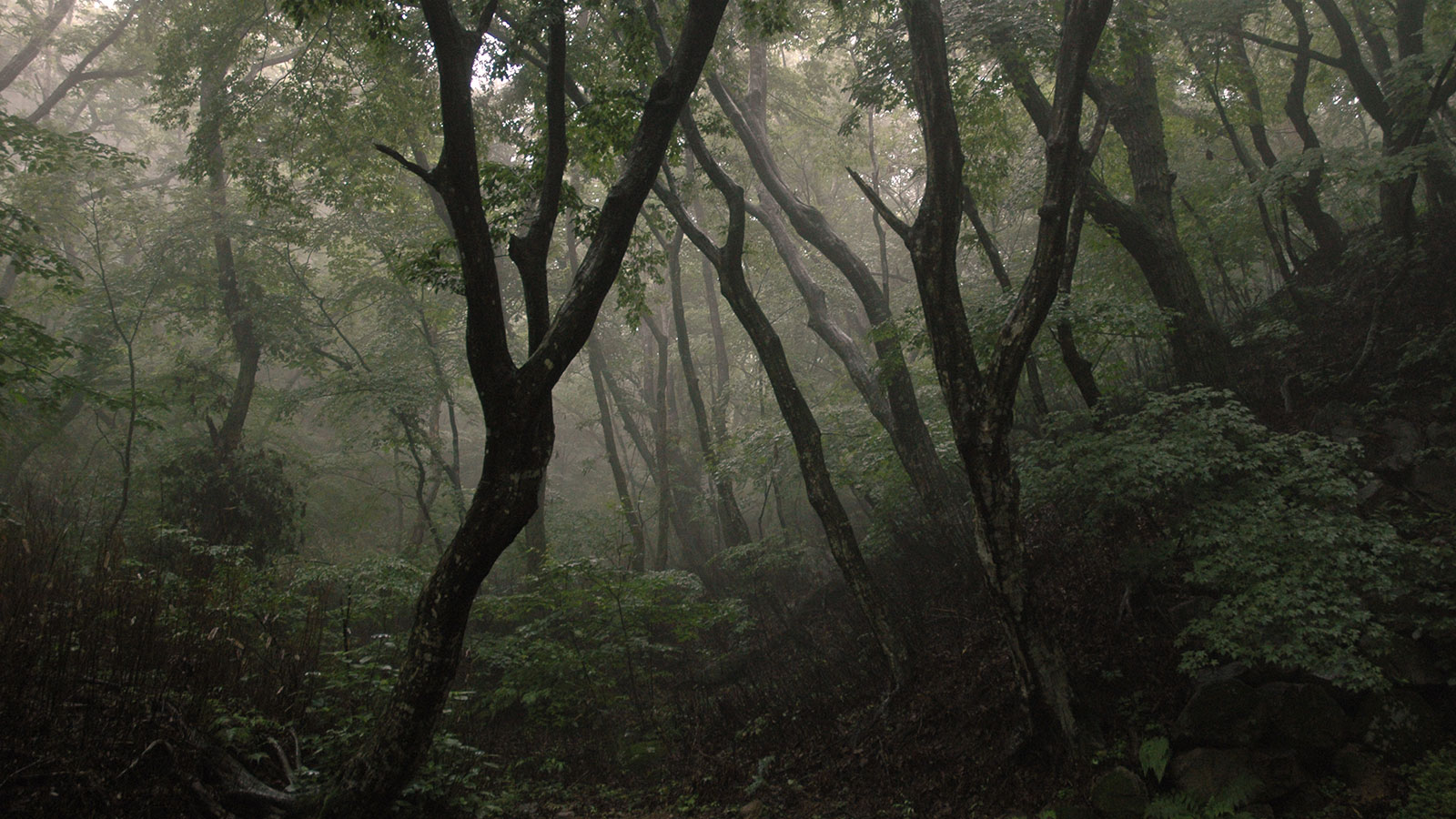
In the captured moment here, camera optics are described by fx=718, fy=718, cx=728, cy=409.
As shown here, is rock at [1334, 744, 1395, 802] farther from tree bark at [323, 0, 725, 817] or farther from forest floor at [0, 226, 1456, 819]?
tree bark at [323, 0, 725, 817]

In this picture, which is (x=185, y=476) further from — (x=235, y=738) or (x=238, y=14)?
(x=235, y=738)

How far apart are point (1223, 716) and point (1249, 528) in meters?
1.36

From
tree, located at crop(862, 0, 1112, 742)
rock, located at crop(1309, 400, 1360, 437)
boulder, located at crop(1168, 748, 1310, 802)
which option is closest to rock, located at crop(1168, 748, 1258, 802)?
boulder, located at crop(1168, 748, 1310, 802)

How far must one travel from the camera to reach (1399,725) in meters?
4.72

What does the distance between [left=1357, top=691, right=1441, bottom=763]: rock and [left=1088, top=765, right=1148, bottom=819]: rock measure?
5.24 ft

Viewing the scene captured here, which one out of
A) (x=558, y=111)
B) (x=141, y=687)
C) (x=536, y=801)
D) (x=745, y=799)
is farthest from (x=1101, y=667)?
(x=141, y=687)

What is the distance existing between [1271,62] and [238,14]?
61.8 feet

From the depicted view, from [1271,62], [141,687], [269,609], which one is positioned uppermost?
[1271,62]

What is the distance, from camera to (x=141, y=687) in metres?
3.94

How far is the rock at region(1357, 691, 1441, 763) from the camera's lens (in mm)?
4617

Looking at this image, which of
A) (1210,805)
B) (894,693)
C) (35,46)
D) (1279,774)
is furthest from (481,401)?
(35,46)

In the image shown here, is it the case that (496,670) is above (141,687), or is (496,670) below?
below

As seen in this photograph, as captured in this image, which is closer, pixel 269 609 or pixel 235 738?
pixel 235 738

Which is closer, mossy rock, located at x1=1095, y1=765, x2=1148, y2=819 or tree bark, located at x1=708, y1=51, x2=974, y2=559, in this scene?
mossy rock, located at x1=1095, y1=765, x2=1148, y2=819
